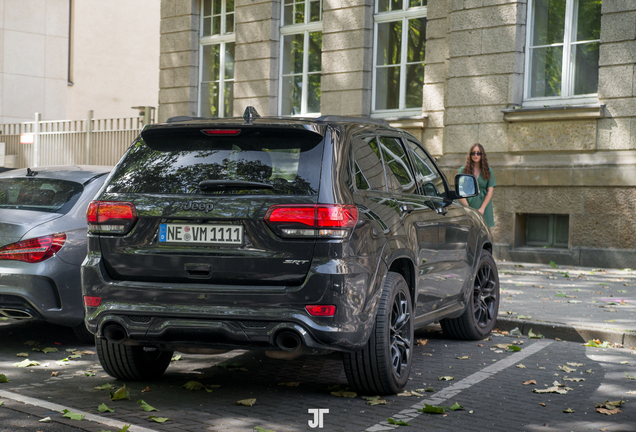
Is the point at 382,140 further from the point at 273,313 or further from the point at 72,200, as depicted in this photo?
the point at 72,200

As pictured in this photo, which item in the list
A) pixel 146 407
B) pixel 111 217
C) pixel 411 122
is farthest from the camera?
pixel 411 122

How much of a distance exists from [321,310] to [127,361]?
5.28 feet

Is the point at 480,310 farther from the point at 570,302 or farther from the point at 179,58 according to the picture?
the point at 179,58

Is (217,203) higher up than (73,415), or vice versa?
(217,203)

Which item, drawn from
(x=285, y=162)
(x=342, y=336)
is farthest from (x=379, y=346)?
(x=285, y=162)

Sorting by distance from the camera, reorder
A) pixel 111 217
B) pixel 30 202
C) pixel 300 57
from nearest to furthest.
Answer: pixel 111 217 → pixel 30 202 → pixel 300 57

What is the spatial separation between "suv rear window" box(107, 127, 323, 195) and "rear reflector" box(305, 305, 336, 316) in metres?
0.64

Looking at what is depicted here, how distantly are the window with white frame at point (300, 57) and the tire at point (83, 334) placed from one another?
10526mm

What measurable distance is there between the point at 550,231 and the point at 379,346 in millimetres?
9150

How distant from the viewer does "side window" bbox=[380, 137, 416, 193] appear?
18.5 feet

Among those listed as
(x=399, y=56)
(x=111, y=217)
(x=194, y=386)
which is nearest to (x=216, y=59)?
(x=399, y=56)

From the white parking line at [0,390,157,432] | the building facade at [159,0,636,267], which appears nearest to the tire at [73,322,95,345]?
the white parking line at [0,390,157,432]

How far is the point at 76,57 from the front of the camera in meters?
37.8

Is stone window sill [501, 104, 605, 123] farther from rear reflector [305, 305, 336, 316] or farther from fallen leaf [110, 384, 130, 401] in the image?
fallen leaf [110, 384, 130, 401]
